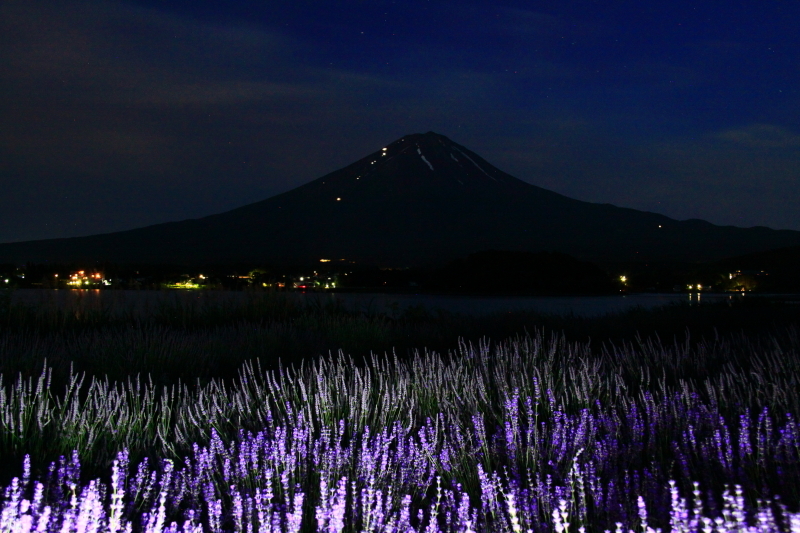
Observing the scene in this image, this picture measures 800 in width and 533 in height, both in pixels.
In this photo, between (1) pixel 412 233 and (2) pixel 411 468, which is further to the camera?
(1) pixel 412 233

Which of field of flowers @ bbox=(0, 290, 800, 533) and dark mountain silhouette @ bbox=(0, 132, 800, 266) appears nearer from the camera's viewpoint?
field of flowers @ bbox=(0, 290, 800, 533)

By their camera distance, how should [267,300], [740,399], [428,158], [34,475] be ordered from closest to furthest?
[34,475] → [740,399] → [267,300] → [428,158]

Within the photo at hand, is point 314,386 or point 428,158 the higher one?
point 428,158

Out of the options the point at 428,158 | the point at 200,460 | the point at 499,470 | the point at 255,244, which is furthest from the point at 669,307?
the point at 428,158

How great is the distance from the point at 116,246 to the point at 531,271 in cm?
3896

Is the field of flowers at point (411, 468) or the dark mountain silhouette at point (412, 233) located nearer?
the field of flowers at point (411, 468)

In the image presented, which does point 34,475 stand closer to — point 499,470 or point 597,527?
point 499,470

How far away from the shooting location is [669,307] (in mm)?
13648

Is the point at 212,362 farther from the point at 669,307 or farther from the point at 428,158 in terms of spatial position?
the point at 428,158

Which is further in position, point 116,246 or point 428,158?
point 428,158

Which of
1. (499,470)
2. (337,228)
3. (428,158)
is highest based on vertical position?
(428,158)

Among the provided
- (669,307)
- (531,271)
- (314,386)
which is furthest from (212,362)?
(531,271)

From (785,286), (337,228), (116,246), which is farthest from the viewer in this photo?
(337,228)

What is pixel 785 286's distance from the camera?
981 inches
